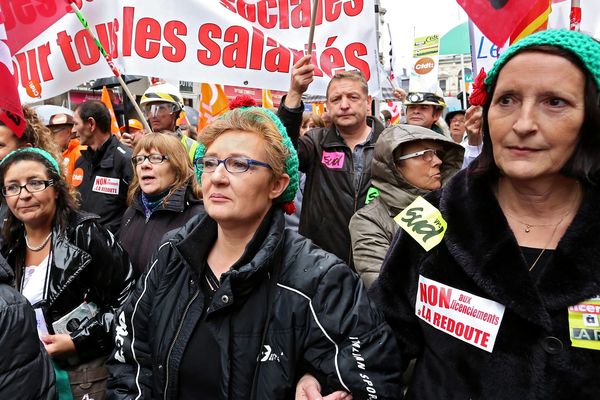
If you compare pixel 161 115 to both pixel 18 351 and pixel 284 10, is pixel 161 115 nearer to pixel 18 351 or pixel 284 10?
pixel 284 10

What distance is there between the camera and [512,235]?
4.91 ft

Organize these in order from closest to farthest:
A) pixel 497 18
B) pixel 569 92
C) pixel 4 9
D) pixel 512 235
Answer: pixel 569 92, pixel 512 235, pixel 497 18, pixel 4 9

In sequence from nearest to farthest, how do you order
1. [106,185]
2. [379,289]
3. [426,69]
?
[379,289] → [106,185] → [426,69]

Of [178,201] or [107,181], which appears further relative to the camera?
[107,181]

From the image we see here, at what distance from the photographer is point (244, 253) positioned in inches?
71.6

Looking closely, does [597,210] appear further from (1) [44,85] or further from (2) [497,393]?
(1) [44,85]

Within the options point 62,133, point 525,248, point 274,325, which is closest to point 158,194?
point 274,325

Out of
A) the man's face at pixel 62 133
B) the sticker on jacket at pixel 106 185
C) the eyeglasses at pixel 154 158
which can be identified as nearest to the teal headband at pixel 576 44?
the eyeglasses at pixel 154 158

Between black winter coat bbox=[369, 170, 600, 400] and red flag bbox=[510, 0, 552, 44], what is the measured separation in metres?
1.31

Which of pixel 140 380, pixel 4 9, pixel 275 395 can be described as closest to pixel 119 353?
pixel 140 380

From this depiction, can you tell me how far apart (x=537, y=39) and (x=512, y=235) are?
0.52m

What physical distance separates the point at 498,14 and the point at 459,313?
178cm

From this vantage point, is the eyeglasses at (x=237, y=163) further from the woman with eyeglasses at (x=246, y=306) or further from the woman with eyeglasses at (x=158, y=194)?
the woman with eyeglasses at (x=158, y=194)

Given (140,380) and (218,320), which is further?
(140,380)
